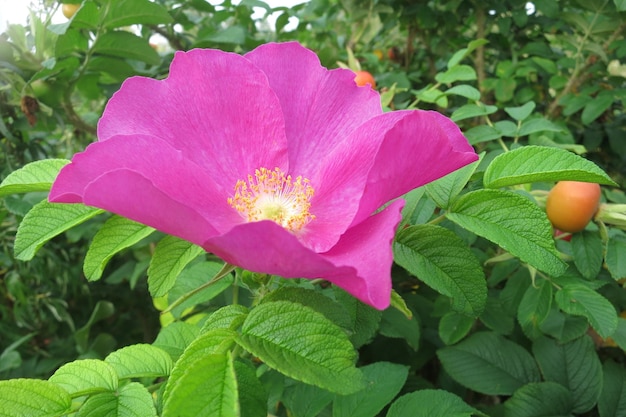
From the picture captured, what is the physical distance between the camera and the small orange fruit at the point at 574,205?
2.83 ft

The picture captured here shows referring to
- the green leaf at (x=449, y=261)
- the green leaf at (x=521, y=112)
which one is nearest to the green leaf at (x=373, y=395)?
the green leaf at (x=449, y=261)

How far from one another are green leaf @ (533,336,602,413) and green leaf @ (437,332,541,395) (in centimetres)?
3

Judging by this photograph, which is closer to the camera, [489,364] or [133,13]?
[489,364]

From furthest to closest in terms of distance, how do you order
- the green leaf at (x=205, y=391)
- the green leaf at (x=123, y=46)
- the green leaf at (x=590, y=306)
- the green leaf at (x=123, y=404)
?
the green leaf at (x=123, y=46)
the green leaf at (x=590, y=306)
the green leaf at (x=123, y=404)
the green leaf at (x=205, y=391)

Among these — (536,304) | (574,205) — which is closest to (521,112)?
(574,205)

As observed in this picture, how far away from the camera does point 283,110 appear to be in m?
0.74

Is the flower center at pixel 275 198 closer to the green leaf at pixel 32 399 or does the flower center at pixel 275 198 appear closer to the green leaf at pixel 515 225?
the green leaf at pixel 515 225

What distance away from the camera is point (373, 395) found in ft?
2.32

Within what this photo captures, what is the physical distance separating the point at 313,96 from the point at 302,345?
361 mm

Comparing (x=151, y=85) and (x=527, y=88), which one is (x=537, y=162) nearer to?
(x=151, y=85)

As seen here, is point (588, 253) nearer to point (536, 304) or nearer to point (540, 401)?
point (536, 304)

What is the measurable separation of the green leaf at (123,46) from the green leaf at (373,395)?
0.92 m

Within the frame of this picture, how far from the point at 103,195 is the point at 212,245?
11 cm

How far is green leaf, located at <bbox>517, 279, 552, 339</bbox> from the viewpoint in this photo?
2.81ft
